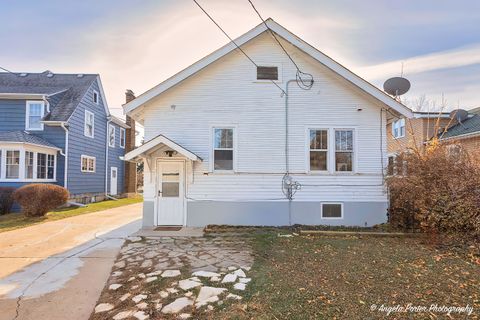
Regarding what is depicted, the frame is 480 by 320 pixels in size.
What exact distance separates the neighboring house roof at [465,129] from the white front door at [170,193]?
585 inches

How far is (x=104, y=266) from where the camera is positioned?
589 cm

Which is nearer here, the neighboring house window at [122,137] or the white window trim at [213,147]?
the white window trim at [213,147]

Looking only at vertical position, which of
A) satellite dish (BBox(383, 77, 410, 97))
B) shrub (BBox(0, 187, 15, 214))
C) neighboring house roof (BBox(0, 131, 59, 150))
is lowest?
shrub (BBox(0, 187, 15, 214))

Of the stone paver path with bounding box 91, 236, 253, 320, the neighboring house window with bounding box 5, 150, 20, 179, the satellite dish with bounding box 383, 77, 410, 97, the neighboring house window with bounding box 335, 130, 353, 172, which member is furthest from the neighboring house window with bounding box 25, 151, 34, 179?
the satellite dish with bounding box 383, 77, 410, 97

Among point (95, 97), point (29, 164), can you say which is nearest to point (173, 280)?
point (29, 164)

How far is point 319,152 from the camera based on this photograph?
1018 centimetres

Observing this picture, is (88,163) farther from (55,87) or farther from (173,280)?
(173,280)

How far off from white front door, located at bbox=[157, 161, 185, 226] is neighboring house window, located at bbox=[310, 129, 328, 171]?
439 centimetres

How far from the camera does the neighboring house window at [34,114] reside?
54.9ft

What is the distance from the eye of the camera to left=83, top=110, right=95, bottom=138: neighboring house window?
1928 centimetres

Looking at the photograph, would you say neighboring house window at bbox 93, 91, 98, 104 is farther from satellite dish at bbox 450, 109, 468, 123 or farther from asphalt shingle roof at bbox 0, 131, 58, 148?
satellite dish at bbox 450, 109, 468, 123

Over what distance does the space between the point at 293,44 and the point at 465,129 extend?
14.2 m

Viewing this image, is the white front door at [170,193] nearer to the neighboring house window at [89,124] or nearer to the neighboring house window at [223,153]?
the neighboring house window at [223,153]

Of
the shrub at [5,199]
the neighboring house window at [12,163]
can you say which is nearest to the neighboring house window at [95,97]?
the neighboring house window at [12,163]
